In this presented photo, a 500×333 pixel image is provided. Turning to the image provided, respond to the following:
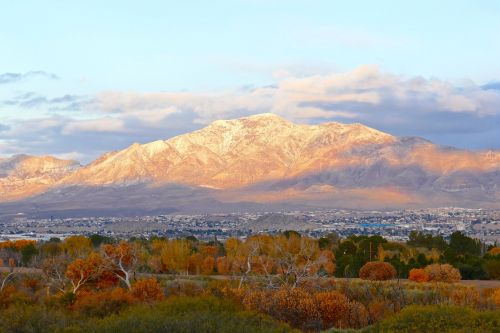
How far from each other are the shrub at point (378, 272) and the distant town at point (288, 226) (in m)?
82.9

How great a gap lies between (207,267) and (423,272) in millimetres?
22166

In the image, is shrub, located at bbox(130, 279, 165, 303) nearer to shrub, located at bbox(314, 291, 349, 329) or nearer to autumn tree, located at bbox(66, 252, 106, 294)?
autumn tree, located at bbox(66, 252, 106, 294)

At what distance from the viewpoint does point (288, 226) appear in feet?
543

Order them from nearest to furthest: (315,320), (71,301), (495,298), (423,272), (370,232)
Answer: (315,320)
(71,301)
(495,298)
(423,272)
(370,232)

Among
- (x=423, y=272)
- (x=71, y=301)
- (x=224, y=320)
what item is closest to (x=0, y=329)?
(x=224, y=320)

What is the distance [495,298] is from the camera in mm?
43688

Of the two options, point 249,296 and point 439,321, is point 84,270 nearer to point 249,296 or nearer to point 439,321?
point 249,296

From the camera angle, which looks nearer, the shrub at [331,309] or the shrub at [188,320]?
the shrub at [188,320]

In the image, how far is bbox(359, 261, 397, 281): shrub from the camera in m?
61.6

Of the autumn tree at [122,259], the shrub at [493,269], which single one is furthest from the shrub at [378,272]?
the autumn tree at [122,259]

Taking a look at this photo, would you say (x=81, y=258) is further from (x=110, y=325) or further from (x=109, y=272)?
(x=110, y=325)

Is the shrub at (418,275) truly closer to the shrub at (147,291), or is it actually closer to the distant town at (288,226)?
the shrub at (147,291)

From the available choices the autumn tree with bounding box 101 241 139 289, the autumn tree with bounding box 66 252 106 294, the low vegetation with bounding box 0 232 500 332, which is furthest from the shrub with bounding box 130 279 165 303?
the autumn tree with bounding box 66 252 106 294

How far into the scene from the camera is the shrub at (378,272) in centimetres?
6156
